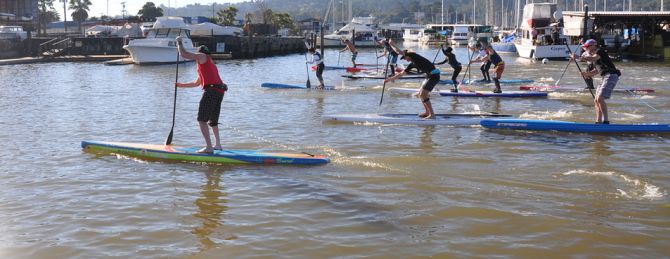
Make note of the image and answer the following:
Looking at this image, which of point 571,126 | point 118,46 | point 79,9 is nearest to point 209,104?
point 571,126

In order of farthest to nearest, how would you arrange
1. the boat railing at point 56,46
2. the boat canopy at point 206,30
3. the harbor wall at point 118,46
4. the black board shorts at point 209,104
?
the boat canopy at point 206,30
the harbor wall at point 118,46
the boat railing at point 56,46
the black board shorts at point 209,104

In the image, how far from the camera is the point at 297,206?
26.2ft

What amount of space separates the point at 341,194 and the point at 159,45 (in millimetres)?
37130

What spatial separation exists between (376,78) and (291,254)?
21966 millimetres

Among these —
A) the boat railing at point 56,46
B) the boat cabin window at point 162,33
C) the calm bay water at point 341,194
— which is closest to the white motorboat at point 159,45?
the boat cabin window at point 162,33

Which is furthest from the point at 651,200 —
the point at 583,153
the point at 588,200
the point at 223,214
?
the point at 223,214

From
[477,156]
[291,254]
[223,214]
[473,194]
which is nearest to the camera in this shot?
[291,254]

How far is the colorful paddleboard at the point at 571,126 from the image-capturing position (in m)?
12.9

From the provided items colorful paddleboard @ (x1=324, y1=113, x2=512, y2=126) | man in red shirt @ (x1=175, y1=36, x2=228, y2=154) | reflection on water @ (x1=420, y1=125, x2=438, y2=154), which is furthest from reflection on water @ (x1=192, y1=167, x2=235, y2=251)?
colorful paddleboard @ (x1=324, y1=113, x2=512, y2=126)

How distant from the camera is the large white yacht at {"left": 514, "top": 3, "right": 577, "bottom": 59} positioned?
1847 inches

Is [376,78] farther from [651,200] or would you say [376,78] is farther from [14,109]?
[651,200]

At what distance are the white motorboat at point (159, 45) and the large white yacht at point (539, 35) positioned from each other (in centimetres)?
2466

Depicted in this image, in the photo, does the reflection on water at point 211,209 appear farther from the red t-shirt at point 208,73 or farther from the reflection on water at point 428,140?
the reflection on water at point 428,140

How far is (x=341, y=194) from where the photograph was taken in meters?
8.48
